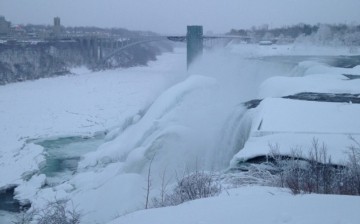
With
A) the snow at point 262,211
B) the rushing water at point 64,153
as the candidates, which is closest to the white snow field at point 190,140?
the snow at point 262,211

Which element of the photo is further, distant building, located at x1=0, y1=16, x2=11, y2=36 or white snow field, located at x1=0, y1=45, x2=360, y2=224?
distant building, located at x1=0, y1=16, x2=11, y2=36

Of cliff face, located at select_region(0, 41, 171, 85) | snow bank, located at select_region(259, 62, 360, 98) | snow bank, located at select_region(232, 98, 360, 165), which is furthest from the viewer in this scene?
cliff face, located at select_region(0, 41, 171, 85)

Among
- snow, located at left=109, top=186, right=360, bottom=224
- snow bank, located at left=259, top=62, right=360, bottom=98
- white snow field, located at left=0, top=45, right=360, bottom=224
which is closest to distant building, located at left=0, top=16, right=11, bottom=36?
white snow field, located at left=0, top=45, right=360, bottom=224

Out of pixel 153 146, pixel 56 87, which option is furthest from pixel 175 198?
pixel 56 87

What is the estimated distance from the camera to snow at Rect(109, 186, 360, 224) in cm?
359

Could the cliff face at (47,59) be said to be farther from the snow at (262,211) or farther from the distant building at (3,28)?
the snow at (262,211)

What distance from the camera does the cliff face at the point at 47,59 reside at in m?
36.5

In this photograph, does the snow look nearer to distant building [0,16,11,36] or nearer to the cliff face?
the cliff face

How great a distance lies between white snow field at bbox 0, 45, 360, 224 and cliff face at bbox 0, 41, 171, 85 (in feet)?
46.6

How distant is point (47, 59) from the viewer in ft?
135

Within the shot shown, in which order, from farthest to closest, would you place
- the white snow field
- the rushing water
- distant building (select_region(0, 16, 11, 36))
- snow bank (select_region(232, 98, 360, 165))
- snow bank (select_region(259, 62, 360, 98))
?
distant building (select_region(0, 16, 11, 36)) < the rushing water < snow bank (select_region(259, 62, 360, 98)) < snow bank (select_region(232, 98, 360, 165)) < the white snow field

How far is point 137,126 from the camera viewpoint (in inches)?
572

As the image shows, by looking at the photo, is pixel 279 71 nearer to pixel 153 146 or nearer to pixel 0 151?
pixel 153 146

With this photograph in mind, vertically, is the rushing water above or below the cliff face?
below
